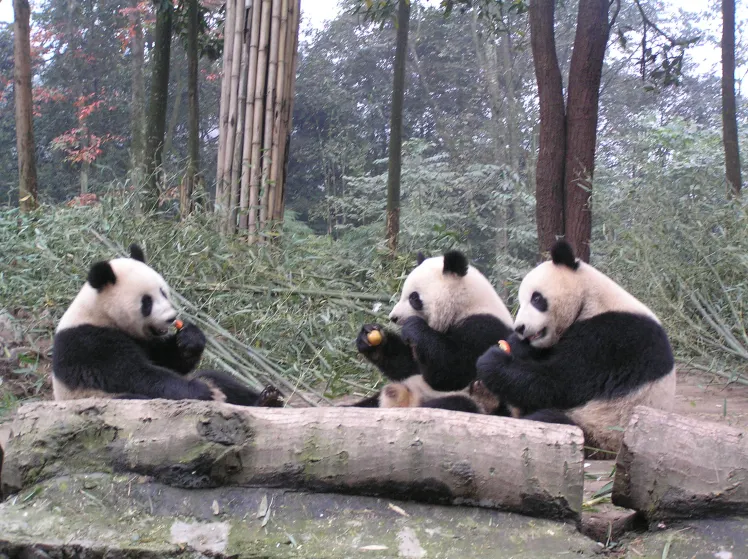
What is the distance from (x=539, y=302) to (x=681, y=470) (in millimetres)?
1289

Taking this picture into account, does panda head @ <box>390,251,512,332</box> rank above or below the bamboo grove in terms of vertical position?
below

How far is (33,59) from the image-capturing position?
10266 mm

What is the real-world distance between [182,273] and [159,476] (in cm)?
325

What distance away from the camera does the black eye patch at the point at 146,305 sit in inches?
143

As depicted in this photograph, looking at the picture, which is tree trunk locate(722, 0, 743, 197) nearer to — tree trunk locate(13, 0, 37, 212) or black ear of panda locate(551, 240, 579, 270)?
black ear of panda locate(551, 240, 579, 270)

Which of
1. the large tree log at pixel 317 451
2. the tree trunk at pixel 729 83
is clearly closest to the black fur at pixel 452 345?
the large tree log at pixel 317 451

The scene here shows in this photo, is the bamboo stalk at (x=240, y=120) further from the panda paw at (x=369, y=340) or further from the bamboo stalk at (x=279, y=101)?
the panda paw at (x=369, y=340)

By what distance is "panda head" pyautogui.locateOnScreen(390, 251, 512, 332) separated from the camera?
3932mm

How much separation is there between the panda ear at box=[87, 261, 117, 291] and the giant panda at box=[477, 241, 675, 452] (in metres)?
1.76

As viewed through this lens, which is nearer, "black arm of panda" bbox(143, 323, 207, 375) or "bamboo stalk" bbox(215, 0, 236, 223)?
"black arm of panda" bbox(143, 323, 207, 375)

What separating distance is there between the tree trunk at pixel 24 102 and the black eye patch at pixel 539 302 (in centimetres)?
525

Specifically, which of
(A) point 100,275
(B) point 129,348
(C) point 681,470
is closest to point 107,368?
(B) point 129,348

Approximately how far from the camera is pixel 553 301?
348cm

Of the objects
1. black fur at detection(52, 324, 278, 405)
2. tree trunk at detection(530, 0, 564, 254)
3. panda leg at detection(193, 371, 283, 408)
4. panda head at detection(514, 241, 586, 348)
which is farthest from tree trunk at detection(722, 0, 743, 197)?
black fur at detection(52, 324, 278, 405)
